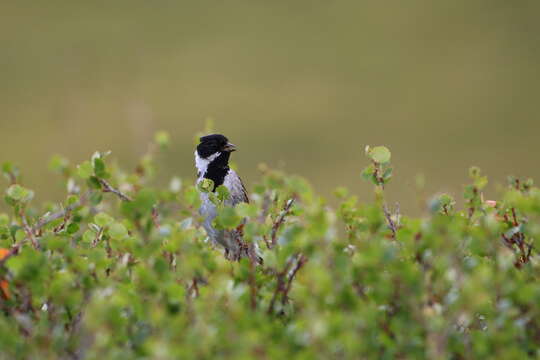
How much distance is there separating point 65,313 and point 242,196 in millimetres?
2815

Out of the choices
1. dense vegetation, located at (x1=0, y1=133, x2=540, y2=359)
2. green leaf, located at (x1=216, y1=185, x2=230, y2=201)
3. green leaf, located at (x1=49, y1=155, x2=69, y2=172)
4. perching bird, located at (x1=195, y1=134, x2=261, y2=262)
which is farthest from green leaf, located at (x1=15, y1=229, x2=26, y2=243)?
perching bird, located at (x1=195, y1=134, x2=261, y2=262)

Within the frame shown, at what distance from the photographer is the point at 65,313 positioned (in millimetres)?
2098

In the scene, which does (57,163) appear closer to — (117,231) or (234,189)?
(117,231)

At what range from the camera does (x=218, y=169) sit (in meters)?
4.93

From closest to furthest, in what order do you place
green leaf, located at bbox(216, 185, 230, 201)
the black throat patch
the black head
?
green leaf, located at bbox(216, 185, 230, 201) < the black throat patch < the black head

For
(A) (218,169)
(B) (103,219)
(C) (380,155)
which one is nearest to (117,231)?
(B) (103,219)

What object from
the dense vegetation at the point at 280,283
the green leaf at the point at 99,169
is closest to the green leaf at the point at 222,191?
the dense vegetation at the point at 280,283

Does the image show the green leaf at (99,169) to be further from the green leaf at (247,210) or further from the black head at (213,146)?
the black head at (213,146)

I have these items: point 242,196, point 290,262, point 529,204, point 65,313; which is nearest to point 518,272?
point 529,204

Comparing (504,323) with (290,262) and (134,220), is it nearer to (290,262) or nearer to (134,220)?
(290,262)

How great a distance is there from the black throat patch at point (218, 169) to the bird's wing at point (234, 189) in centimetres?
4

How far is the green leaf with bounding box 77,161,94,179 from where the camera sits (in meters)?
2.14

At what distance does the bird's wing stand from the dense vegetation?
228 cm

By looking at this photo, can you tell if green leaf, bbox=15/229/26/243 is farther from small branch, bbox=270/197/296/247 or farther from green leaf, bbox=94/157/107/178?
small branch, bbox=270/197/296/247
